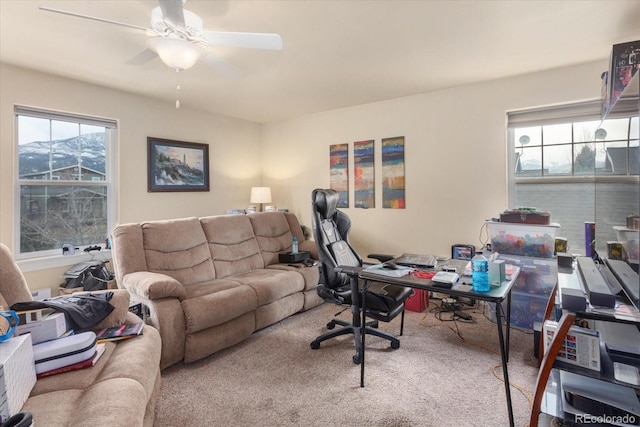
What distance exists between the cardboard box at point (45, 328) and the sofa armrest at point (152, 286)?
2.07 ft

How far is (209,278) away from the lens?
3.05 meters

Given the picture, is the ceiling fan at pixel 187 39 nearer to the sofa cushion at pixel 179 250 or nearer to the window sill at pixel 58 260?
the sofa cushion at pixel 179 250

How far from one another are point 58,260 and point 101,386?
261cm

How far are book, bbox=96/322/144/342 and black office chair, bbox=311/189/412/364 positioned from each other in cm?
127

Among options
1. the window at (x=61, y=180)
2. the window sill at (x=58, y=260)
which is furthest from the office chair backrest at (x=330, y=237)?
the window at (x=61, y=180)

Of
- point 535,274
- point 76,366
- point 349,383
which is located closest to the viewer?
point 76,366

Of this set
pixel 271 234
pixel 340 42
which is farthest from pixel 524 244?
pixel 271 234

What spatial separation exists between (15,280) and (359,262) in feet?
7.62

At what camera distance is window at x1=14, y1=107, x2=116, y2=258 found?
10.3 feet

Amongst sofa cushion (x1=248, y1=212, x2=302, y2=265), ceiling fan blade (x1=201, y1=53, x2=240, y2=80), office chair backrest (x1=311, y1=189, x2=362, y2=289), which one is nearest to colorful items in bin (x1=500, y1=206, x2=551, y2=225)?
Result: office chair backrest (x1=311, y1=189, x2=362, y2=289)

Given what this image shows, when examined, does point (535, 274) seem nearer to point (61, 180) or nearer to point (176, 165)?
point (176, 165)

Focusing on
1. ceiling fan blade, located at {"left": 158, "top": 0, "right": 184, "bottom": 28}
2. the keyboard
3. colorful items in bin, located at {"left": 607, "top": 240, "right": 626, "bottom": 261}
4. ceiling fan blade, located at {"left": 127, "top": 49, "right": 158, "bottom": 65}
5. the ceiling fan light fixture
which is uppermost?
ceiling fan blade, located at {"left": 127, "top": 49, "right": 158, "bottom": 65}

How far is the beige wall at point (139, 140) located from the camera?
2.97 meters

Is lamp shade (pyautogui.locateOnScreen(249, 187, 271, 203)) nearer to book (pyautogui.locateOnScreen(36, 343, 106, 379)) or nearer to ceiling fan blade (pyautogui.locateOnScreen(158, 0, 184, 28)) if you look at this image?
ceiling fan blade (pyautogui.locateOnScreen(158, 0, 184, 28))
